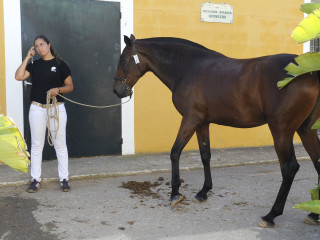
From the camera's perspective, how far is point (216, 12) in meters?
7.77

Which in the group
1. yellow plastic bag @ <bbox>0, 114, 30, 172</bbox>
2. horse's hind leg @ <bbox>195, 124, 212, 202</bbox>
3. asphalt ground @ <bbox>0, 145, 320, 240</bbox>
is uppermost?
yellow plastic bag @ <bbox>0, 114, 30, 172</bbox>

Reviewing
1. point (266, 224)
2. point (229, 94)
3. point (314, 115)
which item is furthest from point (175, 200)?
point (314, 115)

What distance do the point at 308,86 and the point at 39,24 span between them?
15.3ft

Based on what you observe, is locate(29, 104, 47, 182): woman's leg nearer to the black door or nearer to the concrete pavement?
the concrete pavement

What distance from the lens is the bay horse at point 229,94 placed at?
12.1 ft

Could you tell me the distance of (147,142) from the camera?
24.4 ft

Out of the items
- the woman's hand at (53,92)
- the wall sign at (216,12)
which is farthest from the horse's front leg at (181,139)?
the wall sign at (216,12)

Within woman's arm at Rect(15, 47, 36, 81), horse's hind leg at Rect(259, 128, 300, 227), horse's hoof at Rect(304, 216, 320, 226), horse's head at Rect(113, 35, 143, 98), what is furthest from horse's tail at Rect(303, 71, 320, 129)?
woman's arm at Rect(15, 47, 36, 81)

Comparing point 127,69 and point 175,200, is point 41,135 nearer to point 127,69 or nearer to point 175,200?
point 127,69

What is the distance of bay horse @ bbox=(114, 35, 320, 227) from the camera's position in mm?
3703

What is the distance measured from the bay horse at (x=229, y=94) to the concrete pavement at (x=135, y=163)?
167 centimetres

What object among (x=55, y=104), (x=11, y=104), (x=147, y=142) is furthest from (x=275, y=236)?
(x=11, y=104)

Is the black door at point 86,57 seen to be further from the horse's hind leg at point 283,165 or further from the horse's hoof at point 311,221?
the horse's hoof at point 311,221

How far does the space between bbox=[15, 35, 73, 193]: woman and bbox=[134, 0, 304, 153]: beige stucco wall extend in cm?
247
